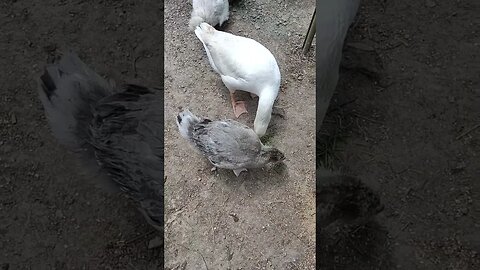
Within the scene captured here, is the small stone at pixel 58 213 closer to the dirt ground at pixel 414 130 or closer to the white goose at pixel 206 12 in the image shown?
the white goose at pixel 206 12

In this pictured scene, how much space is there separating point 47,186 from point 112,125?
1.49 ft

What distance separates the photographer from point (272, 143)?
8.66ft

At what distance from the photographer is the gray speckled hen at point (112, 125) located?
2314 mm

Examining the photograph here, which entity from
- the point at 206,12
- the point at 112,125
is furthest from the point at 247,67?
the point at 112,125

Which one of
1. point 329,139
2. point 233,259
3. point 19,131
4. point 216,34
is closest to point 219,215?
point 233,259

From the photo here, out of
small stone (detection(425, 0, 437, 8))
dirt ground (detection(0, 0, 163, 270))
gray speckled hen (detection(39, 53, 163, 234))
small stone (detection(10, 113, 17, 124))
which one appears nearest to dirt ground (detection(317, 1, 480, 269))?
small stone (detection(425, 0, 437, 8))

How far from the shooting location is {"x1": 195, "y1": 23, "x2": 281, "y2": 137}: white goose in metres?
2.48

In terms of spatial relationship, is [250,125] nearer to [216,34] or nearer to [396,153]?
[216,34]

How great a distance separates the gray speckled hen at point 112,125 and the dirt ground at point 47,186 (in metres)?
0.16

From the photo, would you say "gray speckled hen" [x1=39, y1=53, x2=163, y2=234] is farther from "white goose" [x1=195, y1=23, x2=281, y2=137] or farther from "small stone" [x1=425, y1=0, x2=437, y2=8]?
"small stone" [x1=425, y1=0, x2=437, y2=8]

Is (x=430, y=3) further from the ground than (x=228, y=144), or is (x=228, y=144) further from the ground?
(x=430, y=3)

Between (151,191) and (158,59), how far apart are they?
683 mm

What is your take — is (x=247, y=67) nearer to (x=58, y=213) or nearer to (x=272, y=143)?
(x=272, y=143)

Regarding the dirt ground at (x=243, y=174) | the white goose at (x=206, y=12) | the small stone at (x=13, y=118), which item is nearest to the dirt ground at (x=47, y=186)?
the small stone at (x=13, y=118)
